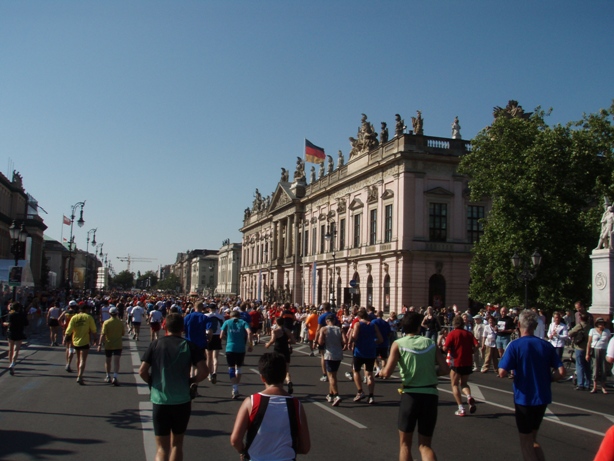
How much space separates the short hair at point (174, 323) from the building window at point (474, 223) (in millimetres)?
42666

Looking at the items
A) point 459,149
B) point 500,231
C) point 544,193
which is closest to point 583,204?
point 544,193

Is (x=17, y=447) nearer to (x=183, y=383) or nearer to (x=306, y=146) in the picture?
(x=183, y=383)

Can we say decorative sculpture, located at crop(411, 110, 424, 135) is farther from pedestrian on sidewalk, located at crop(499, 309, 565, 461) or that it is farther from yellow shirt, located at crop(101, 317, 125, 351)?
pedestrian on sidewalk, located at crop(499, 309, 565, 461)

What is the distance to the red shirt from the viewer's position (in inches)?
437

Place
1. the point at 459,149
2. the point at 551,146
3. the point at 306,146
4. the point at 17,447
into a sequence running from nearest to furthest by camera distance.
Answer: the point at 17,447 < the point at 551,146 < the point at 459,149 < the point at 306,146

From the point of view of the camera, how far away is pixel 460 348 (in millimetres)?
11133

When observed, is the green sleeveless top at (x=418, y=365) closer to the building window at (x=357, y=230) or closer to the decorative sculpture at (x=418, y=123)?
the decorative sculpture at (x=418, y=123)

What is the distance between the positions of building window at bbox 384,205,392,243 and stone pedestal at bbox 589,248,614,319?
87.8ft

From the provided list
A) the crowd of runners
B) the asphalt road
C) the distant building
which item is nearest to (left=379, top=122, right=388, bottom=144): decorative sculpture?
the crowd of runners

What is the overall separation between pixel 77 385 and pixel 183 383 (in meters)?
8.43

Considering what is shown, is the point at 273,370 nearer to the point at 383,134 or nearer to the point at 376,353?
the point at 376,353

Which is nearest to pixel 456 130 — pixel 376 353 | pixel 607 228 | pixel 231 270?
pixel 607 228

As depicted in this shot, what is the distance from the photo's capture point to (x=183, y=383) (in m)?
6.57

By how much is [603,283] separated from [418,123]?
27.9 meters
